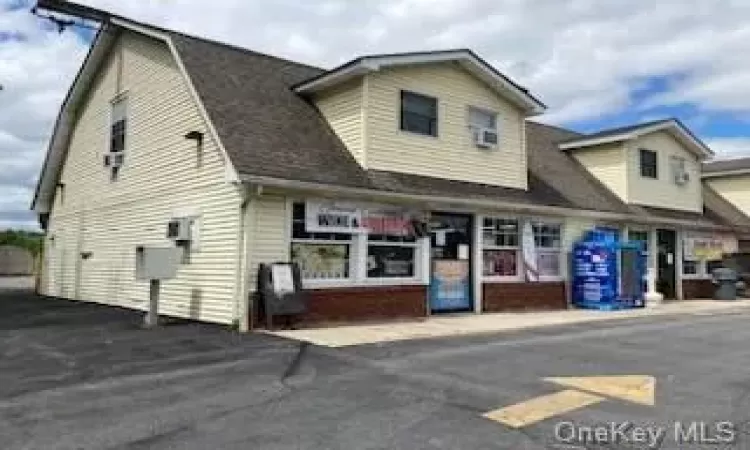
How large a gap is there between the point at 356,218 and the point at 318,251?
3.36 ft

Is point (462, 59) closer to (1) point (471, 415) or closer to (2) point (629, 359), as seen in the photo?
(2) point (629, 359)

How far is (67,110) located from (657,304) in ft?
56.2

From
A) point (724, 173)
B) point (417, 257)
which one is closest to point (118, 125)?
point (417, 257)

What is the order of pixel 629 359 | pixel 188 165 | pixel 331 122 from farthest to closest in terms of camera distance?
pixel 331 122
pixel 188 165
pixel 629 359

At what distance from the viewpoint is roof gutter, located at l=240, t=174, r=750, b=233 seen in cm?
1273

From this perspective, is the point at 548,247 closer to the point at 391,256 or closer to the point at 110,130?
the point at 391,256

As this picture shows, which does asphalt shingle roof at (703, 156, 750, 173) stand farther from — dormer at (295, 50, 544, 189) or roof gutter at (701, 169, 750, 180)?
dormer at (295, 50, 544, 189)

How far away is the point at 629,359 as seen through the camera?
33.7 ft

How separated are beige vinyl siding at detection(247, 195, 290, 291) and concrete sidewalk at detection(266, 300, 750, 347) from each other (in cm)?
132

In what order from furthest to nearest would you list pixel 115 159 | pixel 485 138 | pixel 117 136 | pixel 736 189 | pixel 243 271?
1. pixel 736 189
2. pixel 117 136
3. pixel 115 159
4. pixel 485 138
5. pixel 243 271

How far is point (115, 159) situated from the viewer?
1817 centimetres

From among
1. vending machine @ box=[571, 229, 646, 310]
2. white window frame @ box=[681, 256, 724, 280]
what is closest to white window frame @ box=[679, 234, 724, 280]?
white window frame @ box=[681, 256, 724, 280]

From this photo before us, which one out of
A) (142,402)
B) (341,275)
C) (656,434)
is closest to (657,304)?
(341,275)

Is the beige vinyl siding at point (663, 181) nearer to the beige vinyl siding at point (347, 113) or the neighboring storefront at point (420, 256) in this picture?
the neighboring storefront at point (420, 256)
